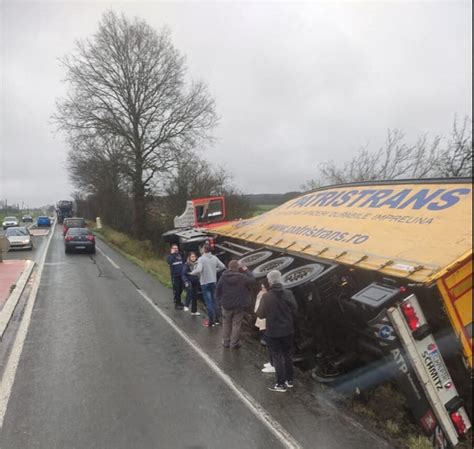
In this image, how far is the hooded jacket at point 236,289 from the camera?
8039 millimetres

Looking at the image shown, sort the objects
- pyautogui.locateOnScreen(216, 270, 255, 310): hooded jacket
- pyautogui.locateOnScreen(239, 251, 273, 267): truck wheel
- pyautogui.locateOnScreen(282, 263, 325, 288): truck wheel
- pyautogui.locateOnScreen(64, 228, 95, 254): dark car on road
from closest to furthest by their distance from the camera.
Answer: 1. pyautogui.locateOnScreen(282, 263, 325, 288): truck wheel
2. pyautogui.locateOnScreen(216, 270, 255, 310): hooded jacket
3. pyautogui.locateOnScreen(239, 251, 273, 267): truck wheel
4. pyautogui.locateOnScreen(64, 228, 95, 254): dark car on road

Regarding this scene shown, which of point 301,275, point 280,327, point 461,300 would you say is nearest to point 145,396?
point 280,327

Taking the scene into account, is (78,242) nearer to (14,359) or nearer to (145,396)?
(14,359)

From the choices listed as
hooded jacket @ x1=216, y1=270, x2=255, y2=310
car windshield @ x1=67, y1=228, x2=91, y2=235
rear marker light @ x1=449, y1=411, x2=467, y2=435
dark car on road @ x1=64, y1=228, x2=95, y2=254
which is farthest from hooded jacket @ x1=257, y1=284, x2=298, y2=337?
car windshield @ x1=67, y1=228, x2=91, y2=235

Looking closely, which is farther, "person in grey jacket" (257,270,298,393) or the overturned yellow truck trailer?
"person in grey jacket" (257,270,298,393)

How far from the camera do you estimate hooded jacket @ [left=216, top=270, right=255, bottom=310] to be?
804 cm

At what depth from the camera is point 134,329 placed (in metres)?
9.35

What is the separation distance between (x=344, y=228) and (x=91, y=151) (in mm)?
31882

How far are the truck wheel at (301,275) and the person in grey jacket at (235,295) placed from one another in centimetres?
111

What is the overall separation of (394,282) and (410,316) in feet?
1.84

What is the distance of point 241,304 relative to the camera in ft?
26.3

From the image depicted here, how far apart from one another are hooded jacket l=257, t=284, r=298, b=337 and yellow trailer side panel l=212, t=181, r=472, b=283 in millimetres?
944

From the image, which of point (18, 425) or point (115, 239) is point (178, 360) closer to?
point (18, 425)

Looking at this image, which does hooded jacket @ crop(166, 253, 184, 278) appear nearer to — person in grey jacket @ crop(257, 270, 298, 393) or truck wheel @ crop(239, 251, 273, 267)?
truck wheel @ crop(239, 251, 273, 267)
